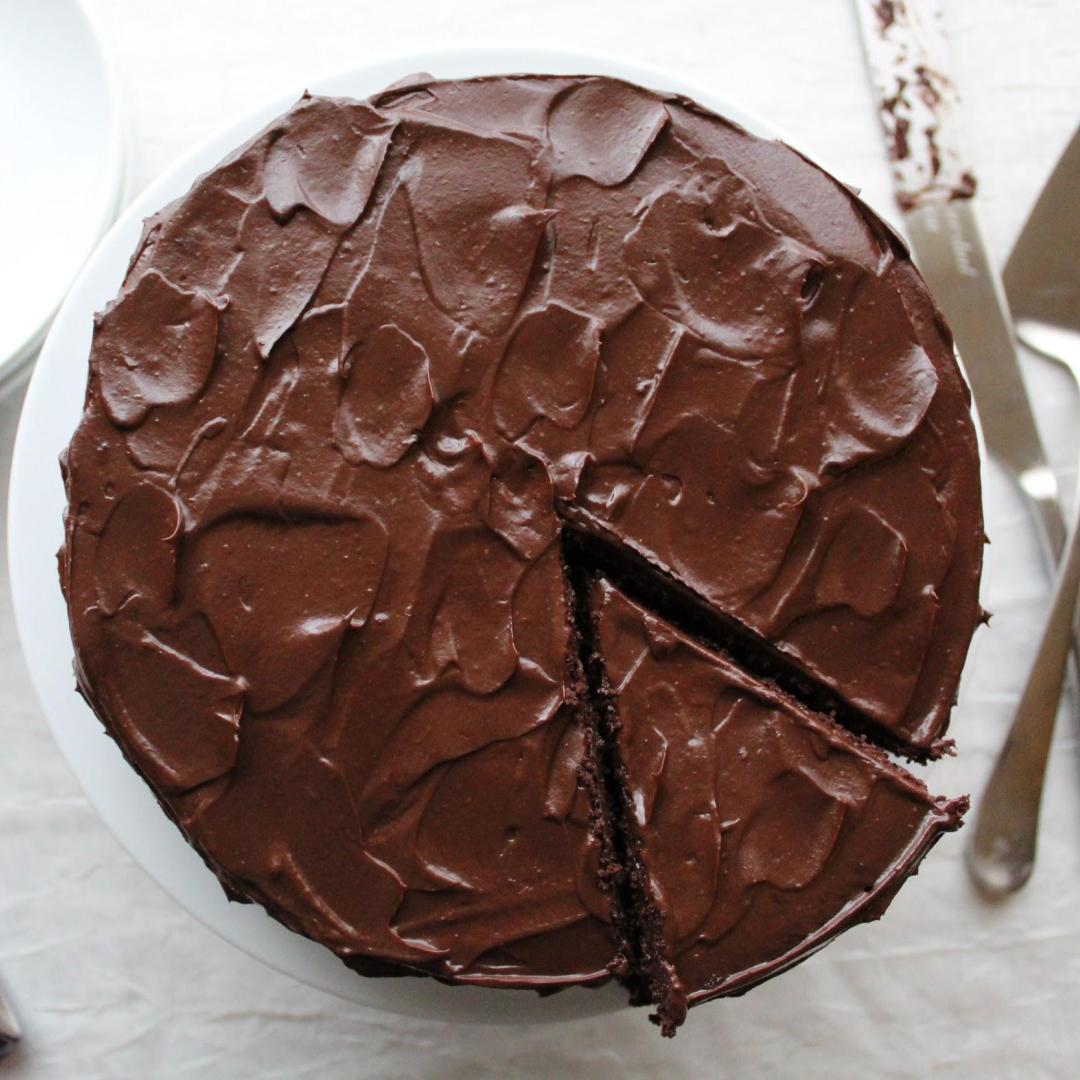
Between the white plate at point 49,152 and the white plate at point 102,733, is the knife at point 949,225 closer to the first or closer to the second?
the white plate at point 102,733

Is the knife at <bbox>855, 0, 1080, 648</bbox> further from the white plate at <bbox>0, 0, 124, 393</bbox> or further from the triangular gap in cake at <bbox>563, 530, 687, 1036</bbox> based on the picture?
the white plate at <bbox>0, 0, 124, 393</bbox>

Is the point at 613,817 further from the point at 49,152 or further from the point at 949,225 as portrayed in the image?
the point at 49,152

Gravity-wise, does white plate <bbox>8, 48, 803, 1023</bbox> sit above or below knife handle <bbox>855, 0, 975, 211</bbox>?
below

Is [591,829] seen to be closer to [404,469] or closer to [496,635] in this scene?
[496,635]

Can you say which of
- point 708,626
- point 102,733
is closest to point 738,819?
point 708,626

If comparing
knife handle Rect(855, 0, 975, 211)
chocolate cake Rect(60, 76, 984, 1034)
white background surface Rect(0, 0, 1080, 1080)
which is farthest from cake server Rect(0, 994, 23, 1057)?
knife handle Rect(855, 0, 975, 211)

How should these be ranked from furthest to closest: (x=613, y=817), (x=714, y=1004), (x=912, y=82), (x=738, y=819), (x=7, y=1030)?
1. (x=912, y=82)
2. (x=714, y=1004)
3. (x=7, y=1030)
4. (x=613, y=817)
5. (x=738, y=819)

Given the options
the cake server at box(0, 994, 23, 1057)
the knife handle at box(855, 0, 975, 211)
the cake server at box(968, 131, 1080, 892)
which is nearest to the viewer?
the cake server at box(0, 994, 23, 1057)

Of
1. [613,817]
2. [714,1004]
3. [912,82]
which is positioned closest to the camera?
[613,817]
